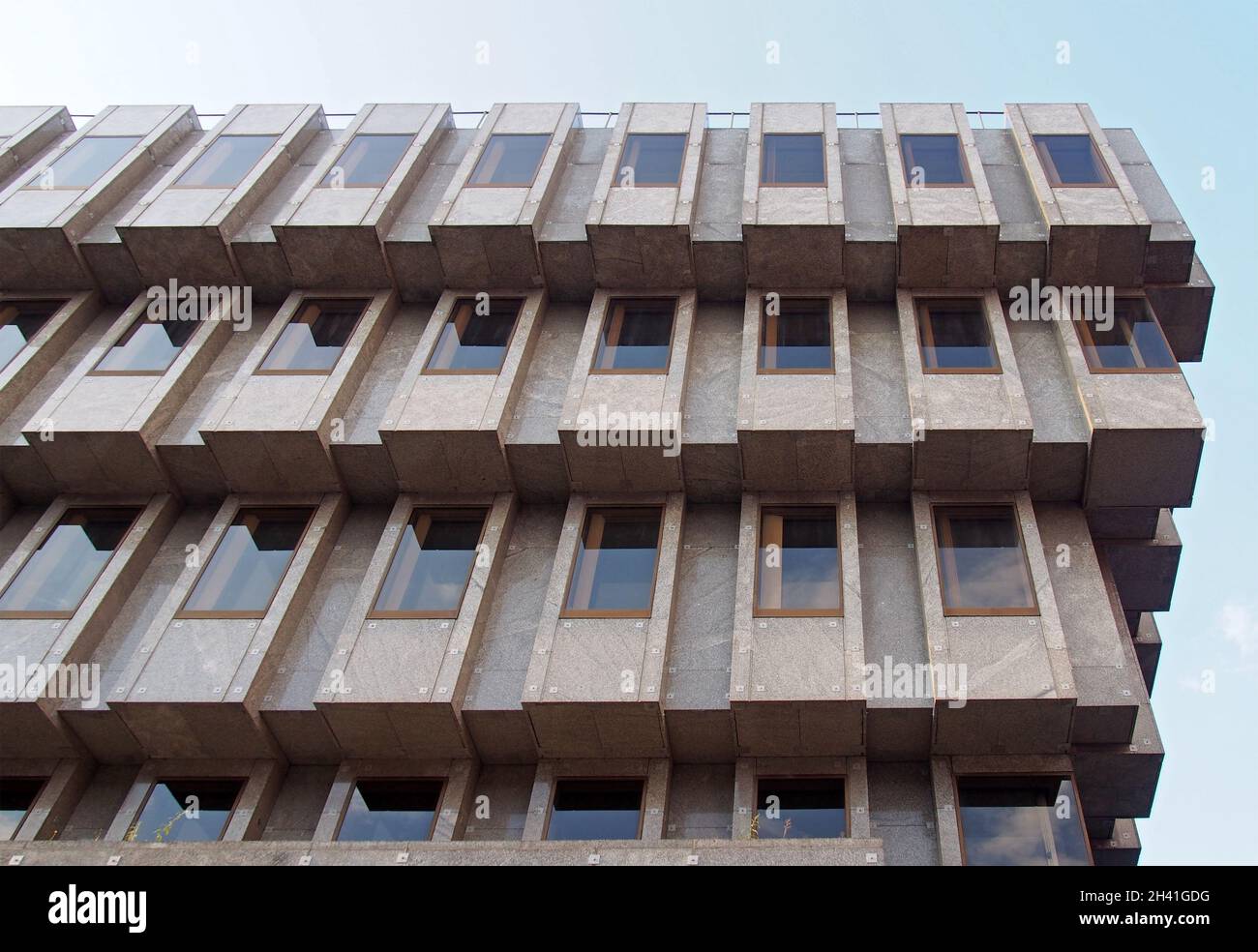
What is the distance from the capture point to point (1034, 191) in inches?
795

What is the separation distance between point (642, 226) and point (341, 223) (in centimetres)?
561

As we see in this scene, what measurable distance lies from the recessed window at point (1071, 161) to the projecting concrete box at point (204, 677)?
15172 millimetres

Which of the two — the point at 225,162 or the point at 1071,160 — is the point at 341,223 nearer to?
the point at 225,162

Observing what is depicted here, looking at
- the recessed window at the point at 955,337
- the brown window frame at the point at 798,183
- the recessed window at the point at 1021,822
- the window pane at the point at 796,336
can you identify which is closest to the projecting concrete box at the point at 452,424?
the window pane at the point at 796,336

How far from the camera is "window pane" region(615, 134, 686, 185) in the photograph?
2155 cm

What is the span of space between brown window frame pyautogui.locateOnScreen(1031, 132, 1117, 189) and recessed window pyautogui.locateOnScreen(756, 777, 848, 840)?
11.9m

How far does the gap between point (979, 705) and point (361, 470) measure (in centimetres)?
1018

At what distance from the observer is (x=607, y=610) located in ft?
53.3

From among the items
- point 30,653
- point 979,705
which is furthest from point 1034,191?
point 30,653

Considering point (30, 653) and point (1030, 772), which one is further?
point (30, 653)

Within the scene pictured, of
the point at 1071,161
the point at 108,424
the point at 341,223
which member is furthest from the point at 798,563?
the point at 108,424

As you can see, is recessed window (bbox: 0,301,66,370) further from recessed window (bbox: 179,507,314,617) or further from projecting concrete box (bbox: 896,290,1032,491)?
projecting concrete box (bbox: 896,290,1032,491)

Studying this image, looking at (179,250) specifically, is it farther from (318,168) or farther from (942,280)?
(942,280)
